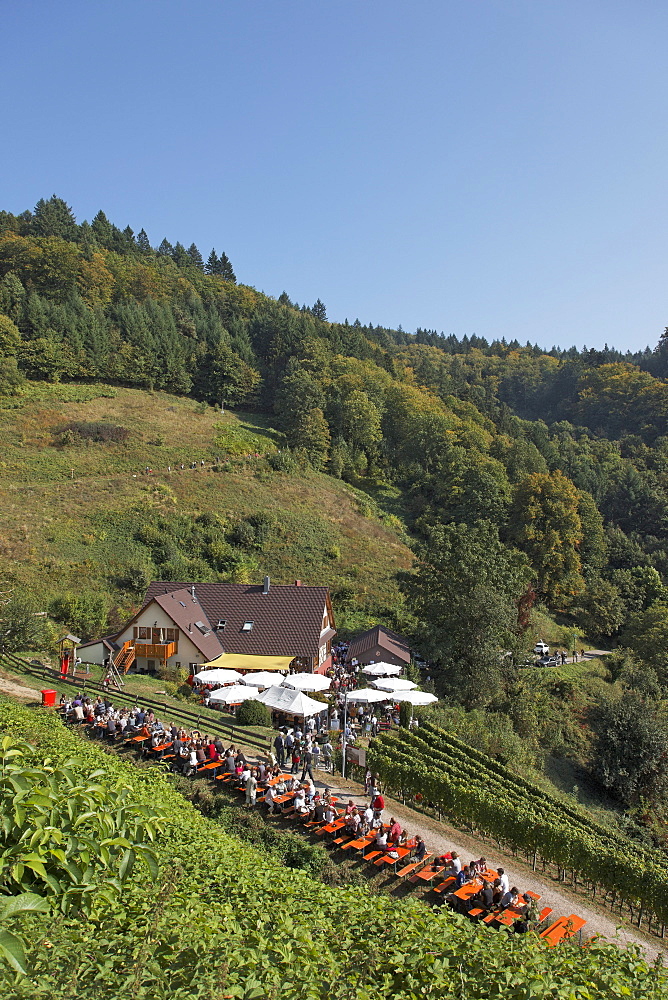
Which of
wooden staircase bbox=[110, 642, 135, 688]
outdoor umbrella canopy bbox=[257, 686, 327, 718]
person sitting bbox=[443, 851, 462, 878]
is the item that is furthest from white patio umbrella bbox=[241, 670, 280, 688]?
person sitting bbox=[443, 851, 462, 878]

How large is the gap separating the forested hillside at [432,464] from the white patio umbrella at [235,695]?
11527mm

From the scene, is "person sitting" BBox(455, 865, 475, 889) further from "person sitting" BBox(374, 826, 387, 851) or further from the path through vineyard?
the path through vineyard

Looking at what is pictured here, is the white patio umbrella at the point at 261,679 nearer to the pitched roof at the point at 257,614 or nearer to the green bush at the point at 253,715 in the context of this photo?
the green bush at the point at 253,715

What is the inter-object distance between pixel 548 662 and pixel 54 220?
385 ft

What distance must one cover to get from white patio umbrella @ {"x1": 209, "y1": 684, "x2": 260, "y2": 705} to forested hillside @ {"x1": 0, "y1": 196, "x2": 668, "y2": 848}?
37.8ft

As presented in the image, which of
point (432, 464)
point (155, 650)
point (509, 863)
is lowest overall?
point (509, 863)

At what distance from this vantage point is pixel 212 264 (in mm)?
150375

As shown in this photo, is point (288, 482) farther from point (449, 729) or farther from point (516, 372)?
point (516, 372)

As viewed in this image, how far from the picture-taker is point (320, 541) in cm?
5634

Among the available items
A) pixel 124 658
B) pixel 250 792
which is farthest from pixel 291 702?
pixel 124 658

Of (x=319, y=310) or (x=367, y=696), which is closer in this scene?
(x=367, y=696)

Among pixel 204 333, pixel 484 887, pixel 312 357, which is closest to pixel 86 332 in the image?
pixel 204 333

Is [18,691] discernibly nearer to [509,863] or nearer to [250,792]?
[250,792]

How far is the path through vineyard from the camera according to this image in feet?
44.1
